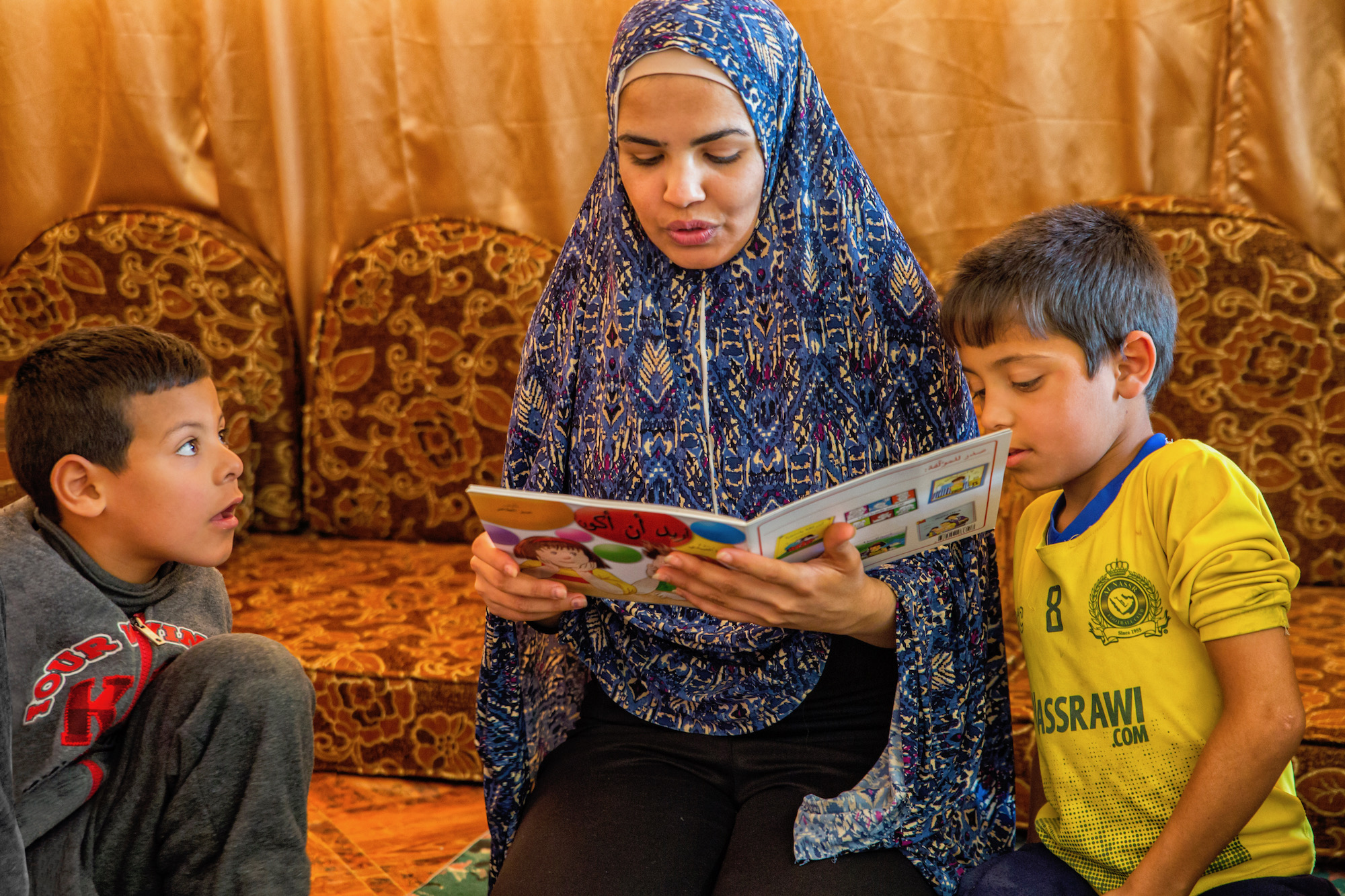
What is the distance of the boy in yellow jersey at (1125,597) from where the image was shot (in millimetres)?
1128

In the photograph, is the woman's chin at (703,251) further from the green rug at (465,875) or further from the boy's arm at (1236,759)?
the green rug at (465,875)

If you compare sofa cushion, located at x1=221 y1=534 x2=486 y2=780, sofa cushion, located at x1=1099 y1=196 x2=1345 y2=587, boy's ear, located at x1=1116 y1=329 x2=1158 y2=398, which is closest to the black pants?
boy's ear, located at x1=1116 y1=329 x2=1158 y2=398

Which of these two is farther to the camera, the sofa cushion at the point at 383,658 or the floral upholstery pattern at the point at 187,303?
the floral upholstery pattern at the point at 187,303

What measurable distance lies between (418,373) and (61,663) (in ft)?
5.55

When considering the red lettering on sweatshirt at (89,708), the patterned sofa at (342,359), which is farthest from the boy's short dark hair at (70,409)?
the patterned sofa at (342,359)

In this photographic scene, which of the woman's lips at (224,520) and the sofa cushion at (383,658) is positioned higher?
the woman's lips at (224,520)

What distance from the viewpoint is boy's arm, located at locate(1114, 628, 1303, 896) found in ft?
3.67

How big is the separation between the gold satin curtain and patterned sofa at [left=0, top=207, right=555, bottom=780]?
19 centimetres

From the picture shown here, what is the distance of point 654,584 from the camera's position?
126cm

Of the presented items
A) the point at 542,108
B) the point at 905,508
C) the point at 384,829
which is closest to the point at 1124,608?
the point at 905,508

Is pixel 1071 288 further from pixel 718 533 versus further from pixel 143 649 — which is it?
pixel 143 649

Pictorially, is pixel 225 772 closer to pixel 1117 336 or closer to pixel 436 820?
pixel 436 820

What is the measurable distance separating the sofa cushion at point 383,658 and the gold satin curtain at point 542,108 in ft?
3.22

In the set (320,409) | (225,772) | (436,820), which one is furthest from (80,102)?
(225,772)
